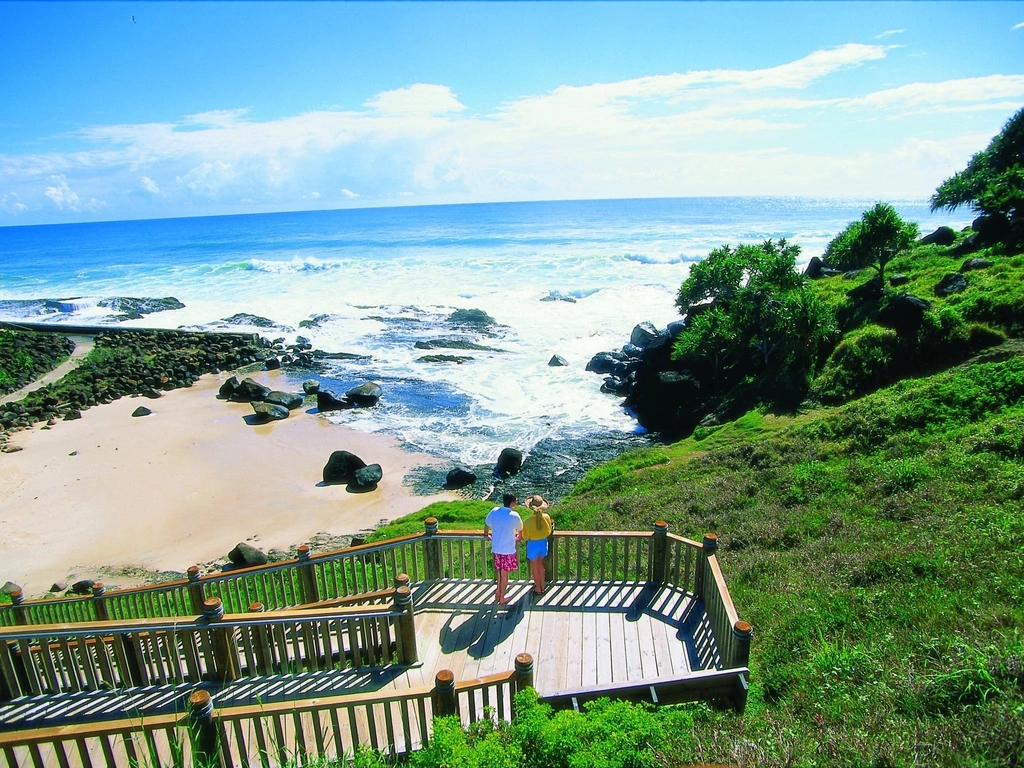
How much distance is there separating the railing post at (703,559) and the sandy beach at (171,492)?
12516 mm

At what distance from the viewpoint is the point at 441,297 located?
59.9m

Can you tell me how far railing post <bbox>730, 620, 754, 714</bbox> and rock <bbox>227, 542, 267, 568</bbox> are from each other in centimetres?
1303

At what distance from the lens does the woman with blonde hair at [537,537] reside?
855cm

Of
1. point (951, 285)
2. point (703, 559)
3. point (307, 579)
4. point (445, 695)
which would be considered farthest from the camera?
point (951, 285)

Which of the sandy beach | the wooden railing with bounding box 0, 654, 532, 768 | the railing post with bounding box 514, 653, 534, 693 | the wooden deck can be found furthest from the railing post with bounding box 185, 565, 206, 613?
the sandy beach

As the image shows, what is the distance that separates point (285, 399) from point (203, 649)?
25.0 m

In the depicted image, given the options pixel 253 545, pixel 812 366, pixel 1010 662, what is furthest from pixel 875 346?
pixel 253 545

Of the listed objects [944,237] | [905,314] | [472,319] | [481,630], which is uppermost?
[944,237]

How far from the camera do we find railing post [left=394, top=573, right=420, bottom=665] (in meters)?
7.11

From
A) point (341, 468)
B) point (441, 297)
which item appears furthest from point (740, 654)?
point (441, 297)

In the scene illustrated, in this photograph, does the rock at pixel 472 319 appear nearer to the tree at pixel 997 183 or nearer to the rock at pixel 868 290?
the rock at pixel 868 290

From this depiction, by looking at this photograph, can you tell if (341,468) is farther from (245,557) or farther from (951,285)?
(951,285)

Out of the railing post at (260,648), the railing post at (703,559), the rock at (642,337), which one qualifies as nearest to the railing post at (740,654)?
the railing post at (703,559)

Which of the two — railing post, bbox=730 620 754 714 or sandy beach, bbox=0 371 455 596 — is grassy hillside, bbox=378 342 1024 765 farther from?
sandy beach, bbox=0 371 455 596
